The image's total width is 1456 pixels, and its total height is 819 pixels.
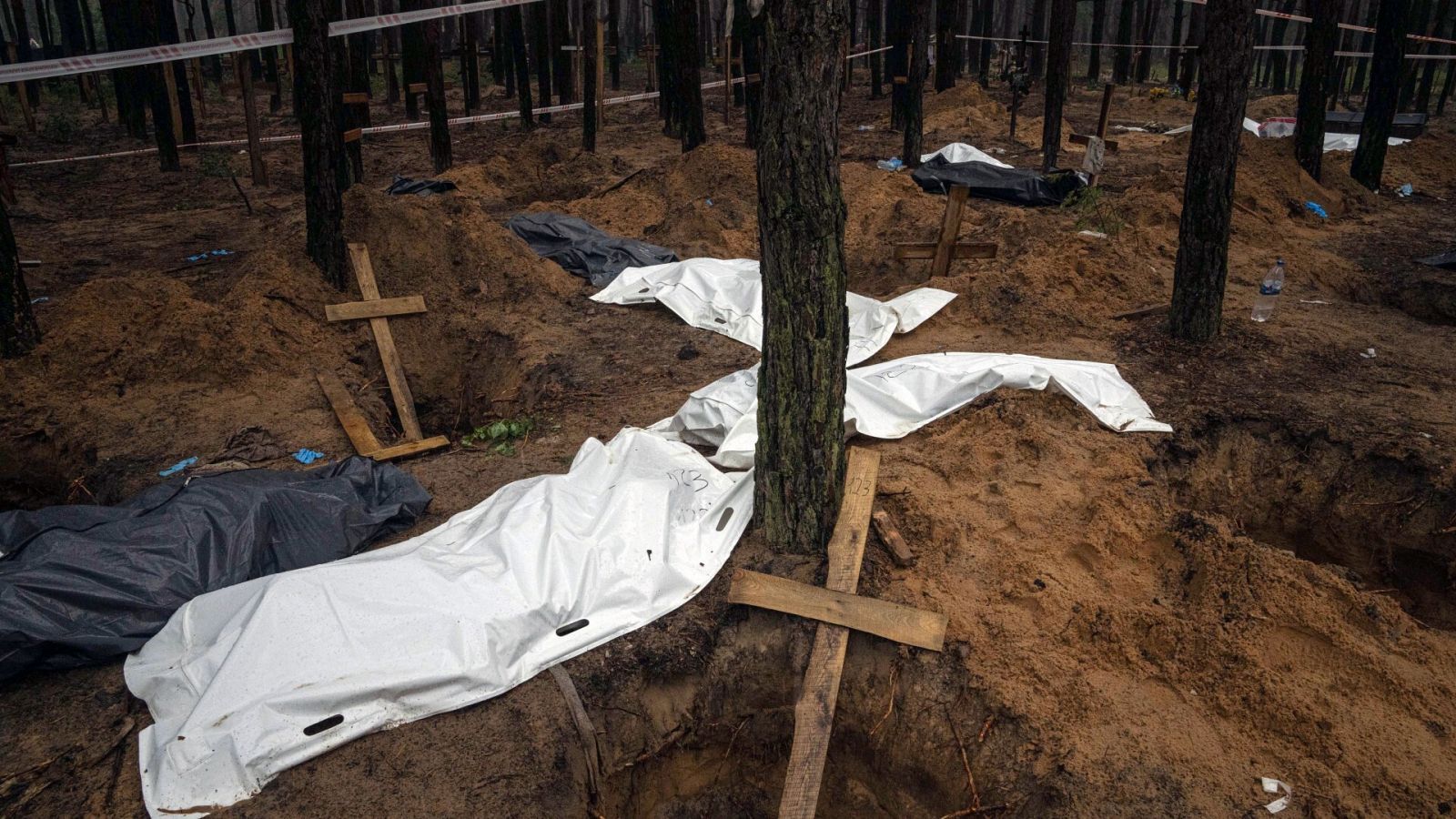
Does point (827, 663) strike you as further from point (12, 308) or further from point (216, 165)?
point (216, 165)

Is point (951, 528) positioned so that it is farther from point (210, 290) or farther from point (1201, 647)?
point (210, 290)

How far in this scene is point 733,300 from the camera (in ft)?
22.6

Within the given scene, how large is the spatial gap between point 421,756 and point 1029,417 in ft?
11.3

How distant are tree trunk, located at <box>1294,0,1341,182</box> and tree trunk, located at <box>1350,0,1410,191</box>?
1.68 feet

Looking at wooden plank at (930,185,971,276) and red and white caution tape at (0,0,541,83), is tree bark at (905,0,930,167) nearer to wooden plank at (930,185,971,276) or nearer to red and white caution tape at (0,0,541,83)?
wooden plank at (930,185,971,276)

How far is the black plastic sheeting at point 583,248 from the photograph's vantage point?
25.4 ft

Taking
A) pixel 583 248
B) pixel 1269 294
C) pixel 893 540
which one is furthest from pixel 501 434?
pixel 1269 294

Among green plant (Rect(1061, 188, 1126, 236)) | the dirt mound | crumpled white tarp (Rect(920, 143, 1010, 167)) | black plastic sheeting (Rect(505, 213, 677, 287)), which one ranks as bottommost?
black plastic sheeting (Rect(505, 213, 677, 287))

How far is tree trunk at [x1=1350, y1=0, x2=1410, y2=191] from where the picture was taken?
925 cm

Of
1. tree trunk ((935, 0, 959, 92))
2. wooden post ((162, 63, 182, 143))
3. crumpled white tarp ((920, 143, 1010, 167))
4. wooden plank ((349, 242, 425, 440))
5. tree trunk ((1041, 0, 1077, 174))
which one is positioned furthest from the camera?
tree trunk ((935, 0, 959, 92))

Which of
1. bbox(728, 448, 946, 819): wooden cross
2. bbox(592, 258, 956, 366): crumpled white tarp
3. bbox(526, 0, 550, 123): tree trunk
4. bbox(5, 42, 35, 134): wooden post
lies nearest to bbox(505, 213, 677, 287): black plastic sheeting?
bbox(592, 258, 956, 366): crumpled white tarp

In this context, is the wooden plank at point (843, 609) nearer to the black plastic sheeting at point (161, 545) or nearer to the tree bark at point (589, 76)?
the black plastic sheeting at point (161, 545)

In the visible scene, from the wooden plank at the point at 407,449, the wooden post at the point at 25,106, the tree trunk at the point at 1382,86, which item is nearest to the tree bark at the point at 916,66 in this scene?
the tree trunk at the point at 1382,86

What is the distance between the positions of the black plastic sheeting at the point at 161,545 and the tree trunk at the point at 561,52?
45.0ft
